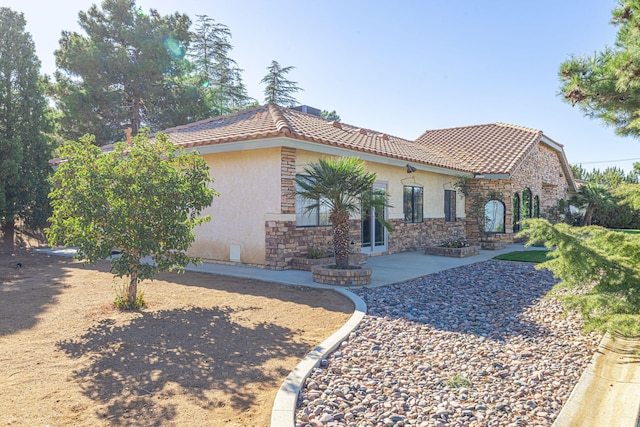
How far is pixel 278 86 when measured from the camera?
3675cm

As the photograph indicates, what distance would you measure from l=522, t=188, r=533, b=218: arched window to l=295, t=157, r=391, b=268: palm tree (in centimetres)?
1338

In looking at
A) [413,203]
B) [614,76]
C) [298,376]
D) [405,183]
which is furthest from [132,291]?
[413,203]

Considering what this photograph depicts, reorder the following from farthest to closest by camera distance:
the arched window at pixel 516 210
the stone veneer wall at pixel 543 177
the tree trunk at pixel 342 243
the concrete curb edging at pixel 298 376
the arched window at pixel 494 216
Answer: the stone veneer wall at pixel 543 177, the arched window at pixel 516 210, the arched window at pixel 494 216, the tree trunk at pixel 342 243, the concrete curb edging at pixel 298 376

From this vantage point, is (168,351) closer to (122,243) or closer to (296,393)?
(296,393)

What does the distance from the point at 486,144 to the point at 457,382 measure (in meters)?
19.5

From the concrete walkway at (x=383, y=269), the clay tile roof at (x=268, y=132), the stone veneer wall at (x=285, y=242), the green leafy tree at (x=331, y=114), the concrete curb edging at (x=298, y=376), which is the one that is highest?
the green leafy tree at (x=331, y=114)

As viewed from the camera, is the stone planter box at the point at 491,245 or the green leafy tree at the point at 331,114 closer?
the stone planter box at the point at 491,245

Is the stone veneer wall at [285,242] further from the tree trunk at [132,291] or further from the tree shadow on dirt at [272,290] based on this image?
the tree trunk at [132,291]

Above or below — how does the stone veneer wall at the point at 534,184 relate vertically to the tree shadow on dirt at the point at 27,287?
above

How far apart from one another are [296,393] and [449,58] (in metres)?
16.4

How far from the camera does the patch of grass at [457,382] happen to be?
3977 mm

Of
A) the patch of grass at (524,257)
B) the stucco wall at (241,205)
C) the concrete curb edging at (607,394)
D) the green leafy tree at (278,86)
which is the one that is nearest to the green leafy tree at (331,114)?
the green leafy tree at (278,86)

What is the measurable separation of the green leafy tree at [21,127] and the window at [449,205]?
16.7 metres

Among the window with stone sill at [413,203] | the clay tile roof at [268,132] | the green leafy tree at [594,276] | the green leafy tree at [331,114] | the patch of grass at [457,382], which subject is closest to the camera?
the patch of grass at [457,382]
